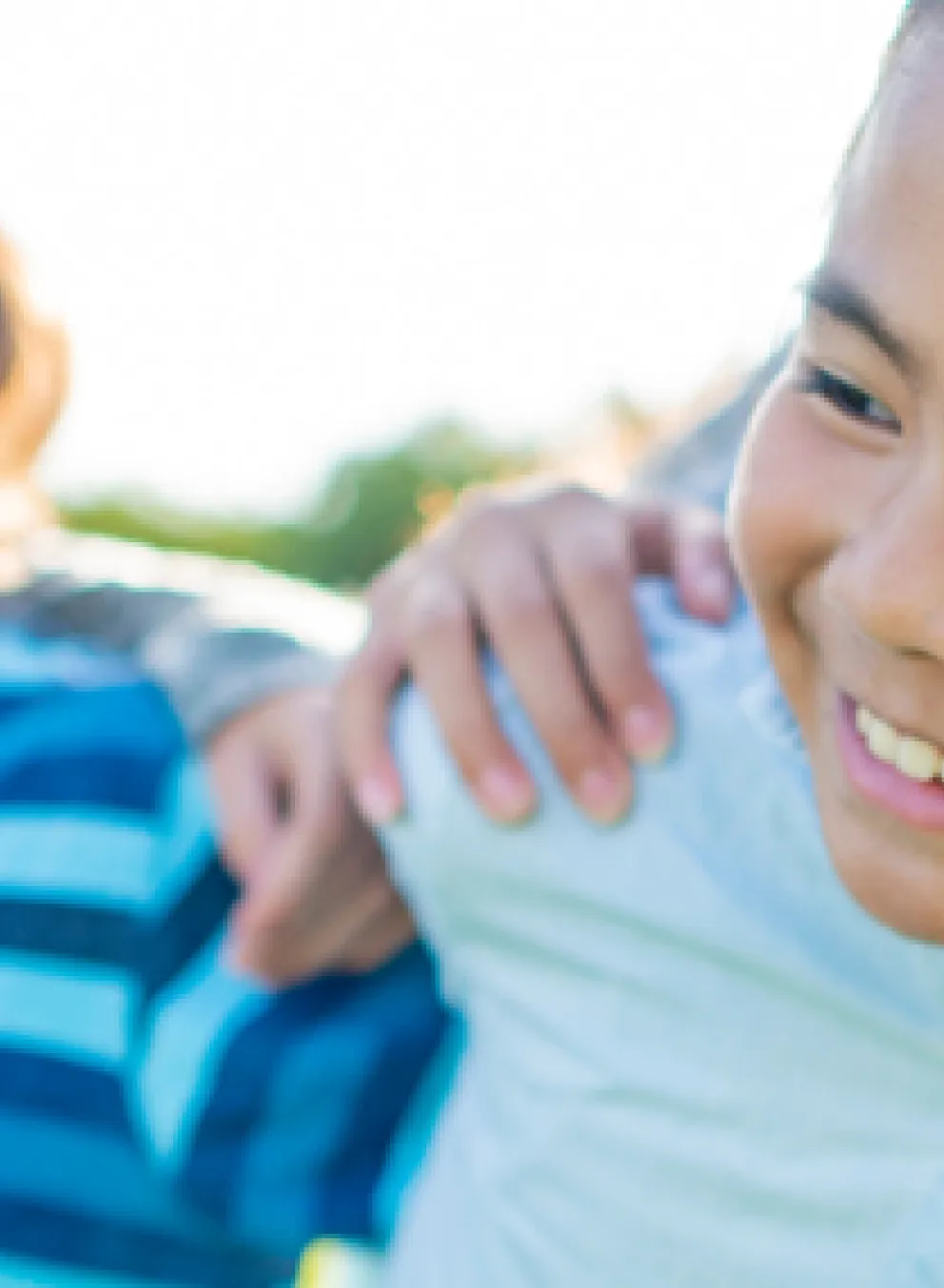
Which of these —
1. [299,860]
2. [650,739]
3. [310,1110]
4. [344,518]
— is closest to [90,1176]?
[310,1110]

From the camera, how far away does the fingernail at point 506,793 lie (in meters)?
1.07

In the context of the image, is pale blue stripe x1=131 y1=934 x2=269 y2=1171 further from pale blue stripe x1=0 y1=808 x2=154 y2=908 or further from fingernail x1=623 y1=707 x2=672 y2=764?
fingernail x1=623 y1=707 x2=672 y2=764

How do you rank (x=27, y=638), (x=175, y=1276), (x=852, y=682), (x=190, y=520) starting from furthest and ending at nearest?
(x=190, y=520) → (x=27, y=638) → (x=175, y=1276) → (x=852, y=682)

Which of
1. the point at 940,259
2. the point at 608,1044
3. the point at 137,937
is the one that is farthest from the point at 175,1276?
the point at 940,259

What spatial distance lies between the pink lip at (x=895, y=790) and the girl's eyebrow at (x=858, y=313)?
22 cm

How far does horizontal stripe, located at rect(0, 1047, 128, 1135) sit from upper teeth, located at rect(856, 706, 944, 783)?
591 mm

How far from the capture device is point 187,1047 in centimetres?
115

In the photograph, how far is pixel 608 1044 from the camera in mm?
1052

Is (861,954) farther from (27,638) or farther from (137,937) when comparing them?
(27,638)

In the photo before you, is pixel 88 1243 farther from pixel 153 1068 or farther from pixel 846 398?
pixel 846 398

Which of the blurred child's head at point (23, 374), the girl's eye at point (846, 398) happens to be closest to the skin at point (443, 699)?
the girl's eye at point (846, 398)

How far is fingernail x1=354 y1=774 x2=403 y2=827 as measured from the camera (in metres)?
1.12

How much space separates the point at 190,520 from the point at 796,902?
15716 mm

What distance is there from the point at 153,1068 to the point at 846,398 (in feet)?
2.14
